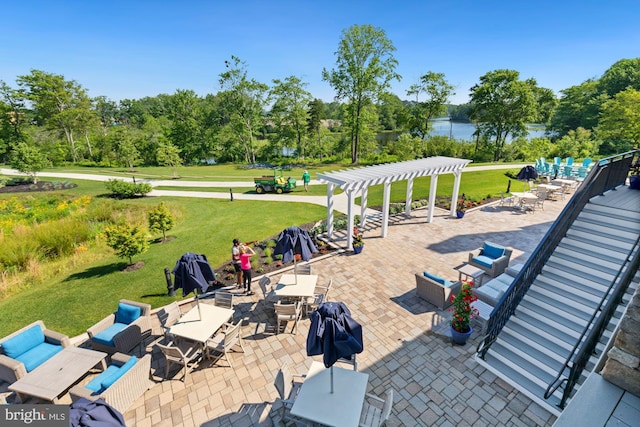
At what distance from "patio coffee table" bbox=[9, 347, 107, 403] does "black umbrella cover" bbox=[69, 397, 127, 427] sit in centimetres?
273

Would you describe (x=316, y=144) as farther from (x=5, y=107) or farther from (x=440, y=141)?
(x=5, y=107)

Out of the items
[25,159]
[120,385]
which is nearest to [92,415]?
[120,385]

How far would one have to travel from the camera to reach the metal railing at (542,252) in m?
6.89

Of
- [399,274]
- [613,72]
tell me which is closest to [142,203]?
[399,274]

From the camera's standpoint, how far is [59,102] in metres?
43.2

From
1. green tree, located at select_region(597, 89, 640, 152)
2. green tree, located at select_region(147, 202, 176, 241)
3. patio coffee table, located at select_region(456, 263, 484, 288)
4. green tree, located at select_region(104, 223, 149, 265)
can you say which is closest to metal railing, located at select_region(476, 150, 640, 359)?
patio coffee table, located at select_region(456, 263, 484, 288)

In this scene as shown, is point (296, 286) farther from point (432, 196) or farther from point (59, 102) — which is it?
point (59, 102)

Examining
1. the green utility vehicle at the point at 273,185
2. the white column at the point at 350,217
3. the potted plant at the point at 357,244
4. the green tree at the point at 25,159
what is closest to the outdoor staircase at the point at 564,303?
the potted plant at the point at 357,244

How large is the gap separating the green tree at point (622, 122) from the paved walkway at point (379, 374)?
119ft

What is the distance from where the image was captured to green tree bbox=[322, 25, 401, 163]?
33.7m

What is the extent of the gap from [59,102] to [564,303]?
201ft

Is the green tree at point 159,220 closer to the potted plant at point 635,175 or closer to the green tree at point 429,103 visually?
the potted plant at point 635,175

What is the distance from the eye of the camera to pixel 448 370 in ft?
21.7

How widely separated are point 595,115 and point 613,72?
38.7 feet
